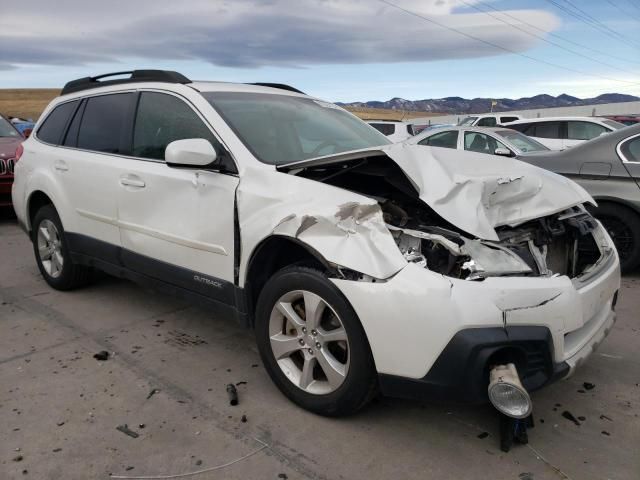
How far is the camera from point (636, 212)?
17.2 feet

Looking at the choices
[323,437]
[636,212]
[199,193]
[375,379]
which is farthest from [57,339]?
[636,212]

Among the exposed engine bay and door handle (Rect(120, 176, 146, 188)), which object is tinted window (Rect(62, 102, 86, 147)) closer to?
door handle (Rect(120, 176, 146, 188))

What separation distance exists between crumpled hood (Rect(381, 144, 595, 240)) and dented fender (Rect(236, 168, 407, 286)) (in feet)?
1.24

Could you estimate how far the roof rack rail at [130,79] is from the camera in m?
3.85

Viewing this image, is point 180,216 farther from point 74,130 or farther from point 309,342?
point 74,130

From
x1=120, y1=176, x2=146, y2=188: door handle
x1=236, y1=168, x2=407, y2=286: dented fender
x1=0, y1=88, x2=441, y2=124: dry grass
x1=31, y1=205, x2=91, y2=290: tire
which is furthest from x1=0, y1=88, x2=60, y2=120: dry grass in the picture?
x1=236, y1=168, x2=407, y2=286: dented fender

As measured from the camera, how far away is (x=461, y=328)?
7.57 ft

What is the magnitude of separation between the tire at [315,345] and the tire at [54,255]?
8.42ft

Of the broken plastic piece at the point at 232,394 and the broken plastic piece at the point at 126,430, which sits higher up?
the broken plastic piece at the point at 232,394

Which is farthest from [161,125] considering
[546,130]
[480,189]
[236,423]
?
[546,130]

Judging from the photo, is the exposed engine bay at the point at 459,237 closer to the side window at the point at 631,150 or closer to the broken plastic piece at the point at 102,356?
the broken plastic piece at the point at 102,356

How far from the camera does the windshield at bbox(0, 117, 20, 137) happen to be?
929cm

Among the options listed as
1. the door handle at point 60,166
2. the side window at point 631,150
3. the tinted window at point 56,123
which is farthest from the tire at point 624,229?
the tinted window at point 56,123

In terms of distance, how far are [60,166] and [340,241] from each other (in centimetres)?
312
